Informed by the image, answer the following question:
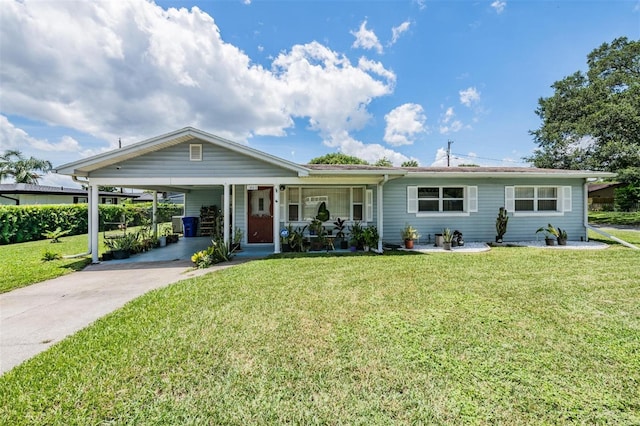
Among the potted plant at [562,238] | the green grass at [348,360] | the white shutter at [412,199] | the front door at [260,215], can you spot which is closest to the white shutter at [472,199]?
the white shutter at [412,199]

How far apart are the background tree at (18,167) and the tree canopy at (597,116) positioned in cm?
5536

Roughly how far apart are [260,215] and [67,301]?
633 centimetres

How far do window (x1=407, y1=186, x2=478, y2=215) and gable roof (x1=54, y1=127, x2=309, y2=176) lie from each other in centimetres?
458

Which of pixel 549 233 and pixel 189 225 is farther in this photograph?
pixel 189 225

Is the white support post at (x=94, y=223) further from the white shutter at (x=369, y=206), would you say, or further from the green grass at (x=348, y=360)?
the white shutter at (x=369, y=206)

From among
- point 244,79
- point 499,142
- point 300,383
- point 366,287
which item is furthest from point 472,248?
point 499,142

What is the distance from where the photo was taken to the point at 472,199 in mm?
10727

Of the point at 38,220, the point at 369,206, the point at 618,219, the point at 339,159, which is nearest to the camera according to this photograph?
the point at 369,206

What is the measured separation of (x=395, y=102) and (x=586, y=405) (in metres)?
20.1

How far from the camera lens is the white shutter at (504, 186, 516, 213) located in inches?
427

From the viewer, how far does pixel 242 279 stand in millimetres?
5914

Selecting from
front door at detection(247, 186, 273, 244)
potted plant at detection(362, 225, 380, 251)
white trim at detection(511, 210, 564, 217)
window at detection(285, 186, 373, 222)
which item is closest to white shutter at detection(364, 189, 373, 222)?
window at detection(285, 186, 373, 222)

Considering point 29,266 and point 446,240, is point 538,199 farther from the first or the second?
point 29,266

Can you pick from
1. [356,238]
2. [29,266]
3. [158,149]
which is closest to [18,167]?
[29,266]
